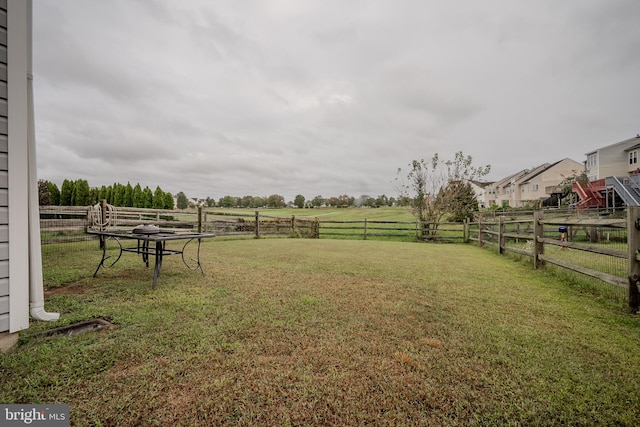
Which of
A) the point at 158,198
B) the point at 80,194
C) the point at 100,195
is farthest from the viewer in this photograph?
the point at 158,198

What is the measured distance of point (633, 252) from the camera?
306cm

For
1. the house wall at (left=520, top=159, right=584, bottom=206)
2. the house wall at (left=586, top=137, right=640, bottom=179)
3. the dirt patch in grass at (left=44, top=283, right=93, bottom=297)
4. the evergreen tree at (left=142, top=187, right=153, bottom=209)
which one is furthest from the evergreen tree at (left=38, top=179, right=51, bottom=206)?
the house wall at (left=520, top=159, right=584, bottom=206)

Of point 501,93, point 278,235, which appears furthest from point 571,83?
point 278,235

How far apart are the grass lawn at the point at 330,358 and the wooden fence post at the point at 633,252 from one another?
220mm

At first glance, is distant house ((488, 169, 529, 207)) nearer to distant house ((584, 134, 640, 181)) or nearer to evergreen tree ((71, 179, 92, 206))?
distant house ((584, 134, 640, 181))

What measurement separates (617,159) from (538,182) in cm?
1016

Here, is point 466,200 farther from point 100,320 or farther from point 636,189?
point 100,320

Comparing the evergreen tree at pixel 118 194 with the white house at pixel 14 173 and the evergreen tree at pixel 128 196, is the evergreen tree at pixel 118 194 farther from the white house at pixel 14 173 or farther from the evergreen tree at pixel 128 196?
the white house at pixel 14 173

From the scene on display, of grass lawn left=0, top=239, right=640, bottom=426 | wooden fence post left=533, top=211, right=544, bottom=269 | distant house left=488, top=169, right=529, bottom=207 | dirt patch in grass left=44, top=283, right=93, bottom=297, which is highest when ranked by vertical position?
distant house left=488, top=169, right=529, bottom=207

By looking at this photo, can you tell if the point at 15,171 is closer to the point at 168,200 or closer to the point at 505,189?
the point at 168,200

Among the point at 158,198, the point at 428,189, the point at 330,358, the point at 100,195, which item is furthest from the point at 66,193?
the point at 428,189

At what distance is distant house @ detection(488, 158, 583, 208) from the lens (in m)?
32.1

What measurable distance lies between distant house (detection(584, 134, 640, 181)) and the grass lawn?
32.1 metres

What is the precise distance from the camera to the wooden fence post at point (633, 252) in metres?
2.99
